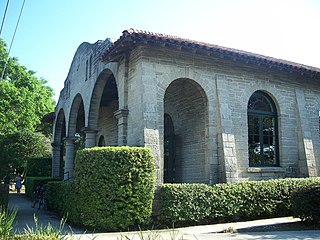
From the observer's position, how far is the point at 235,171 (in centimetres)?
940

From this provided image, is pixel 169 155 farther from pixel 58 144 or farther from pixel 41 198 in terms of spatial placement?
pixel 58 144

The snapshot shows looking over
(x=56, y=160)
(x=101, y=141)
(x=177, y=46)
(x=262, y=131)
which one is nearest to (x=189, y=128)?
(x=262, y=131)

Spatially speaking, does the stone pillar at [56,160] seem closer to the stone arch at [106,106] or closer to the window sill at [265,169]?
the stone arch at [106,106]

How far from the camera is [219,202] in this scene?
8.44 metres

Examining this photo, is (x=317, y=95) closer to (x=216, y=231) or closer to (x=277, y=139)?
(x=277, y=139)

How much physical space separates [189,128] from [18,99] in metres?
15.0

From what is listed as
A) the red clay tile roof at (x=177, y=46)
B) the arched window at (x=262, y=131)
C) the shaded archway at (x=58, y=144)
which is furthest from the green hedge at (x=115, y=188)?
the shaded archway at (x=58, y=144)

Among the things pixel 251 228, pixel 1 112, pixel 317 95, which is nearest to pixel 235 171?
pixel 251 228

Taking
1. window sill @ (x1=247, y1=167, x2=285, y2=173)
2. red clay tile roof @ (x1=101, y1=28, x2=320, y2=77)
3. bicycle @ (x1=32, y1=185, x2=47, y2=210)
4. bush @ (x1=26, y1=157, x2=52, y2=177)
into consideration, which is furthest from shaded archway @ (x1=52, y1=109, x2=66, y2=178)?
window sill @ (x1=247, y1=167, x2=285, y2=173)

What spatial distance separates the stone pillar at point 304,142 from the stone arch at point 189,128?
377 centimetres

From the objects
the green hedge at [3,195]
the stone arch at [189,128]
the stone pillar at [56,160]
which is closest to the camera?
the green hedge at [3,195]

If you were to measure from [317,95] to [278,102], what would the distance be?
2316mm

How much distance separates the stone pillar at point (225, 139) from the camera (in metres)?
9.30

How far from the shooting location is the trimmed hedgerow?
7.28 metres
